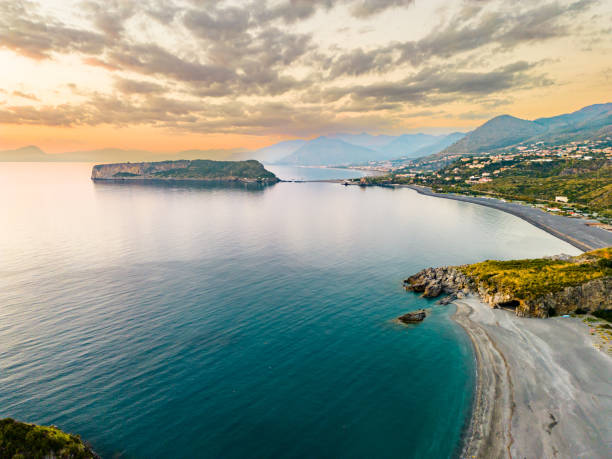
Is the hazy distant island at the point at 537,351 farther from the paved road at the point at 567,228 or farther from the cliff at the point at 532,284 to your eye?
the paved road at the point at 567,228

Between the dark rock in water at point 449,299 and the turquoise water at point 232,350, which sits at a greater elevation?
the turquoise water at point 232,350

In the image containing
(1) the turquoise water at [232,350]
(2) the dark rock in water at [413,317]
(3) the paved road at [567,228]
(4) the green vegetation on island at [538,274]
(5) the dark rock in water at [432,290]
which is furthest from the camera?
(3) the paved road at [567,228]

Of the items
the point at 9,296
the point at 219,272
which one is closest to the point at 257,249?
the point at 219,272

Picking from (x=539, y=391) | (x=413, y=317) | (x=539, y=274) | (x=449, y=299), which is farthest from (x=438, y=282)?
(x=539, y=391)

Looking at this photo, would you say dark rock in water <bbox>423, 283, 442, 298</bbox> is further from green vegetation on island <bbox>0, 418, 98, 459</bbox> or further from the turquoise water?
green vegetation on island <bbox>0, 418, 98, 459</bbox>

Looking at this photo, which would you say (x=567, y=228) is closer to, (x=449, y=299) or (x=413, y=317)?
(x=449, y=299)

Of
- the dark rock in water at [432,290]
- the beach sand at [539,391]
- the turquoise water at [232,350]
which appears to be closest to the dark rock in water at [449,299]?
the dark rock in water at [432,290]

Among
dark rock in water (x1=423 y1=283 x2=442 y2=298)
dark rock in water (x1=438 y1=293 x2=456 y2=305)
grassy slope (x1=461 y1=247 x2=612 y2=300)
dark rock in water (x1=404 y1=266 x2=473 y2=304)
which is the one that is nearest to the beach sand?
grassy slope (x1=461 y1=247 x2=612 y2=300)

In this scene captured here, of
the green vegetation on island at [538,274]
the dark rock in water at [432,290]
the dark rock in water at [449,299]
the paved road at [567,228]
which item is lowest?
the dark rock in water at [449,299]
